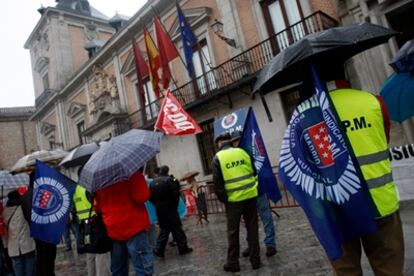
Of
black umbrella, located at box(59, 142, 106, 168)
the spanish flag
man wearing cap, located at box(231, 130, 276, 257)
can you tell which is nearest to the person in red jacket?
man wearing cap, located at box(231, 130, 276, 257)

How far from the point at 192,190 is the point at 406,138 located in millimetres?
6069

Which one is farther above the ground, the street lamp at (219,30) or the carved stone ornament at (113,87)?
the carved stone ornament at (113,87)

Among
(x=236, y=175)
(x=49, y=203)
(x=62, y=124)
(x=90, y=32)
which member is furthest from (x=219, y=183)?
(x=90, y=32)

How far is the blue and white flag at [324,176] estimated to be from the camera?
2.00 meters

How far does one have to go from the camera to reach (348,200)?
2.02 metres

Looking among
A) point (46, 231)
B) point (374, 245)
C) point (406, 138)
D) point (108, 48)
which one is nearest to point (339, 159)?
point (374, 245)

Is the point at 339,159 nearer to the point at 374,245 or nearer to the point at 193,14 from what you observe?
the point at 374,245

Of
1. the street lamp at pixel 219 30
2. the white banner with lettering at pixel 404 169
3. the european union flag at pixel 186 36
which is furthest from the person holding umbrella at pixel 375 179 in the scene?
the street lamp at pixel 219 30

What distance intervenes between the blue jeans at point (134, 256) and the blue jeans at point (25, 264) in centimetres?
199

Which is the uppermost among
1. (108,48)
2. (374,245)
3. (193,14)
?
(108,48)

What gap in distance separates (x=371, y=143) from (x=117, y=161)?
232cm

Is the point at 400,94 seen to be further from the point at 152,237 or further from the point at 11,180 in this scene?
the point at 11,180

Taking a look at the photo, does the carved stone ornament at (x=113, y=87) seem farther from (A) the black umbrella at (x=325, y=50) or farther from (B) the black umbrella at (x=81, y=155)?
(A) the black umbrella at (x=325, y=50)

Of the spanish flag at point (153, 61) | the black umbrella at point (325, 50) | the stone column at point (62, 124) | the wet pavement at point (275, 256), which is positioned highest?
the stone column at point (62, 124)
